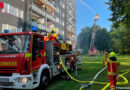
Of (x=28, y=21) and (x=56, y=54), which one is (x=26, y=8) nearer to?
(x=28, y=21)

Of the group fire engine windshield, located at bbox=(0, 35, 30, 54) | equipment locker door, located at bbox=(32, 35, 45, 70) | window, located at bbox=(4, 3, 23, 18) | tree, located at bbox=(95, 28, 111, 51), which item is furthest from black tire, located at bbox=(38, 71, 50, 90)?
tree, located at bbox=(95, 28, 111, 51)

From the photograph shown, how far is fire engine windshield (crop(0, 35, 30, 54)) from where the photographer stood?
4.58 meters

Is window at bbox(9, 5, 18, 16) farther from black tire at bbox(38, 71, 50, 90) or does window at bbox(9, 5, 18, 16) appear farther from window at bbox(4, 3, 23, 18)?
black tire at bbox(38, 71, 50, 90)

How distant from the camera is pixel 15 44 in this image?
470cm

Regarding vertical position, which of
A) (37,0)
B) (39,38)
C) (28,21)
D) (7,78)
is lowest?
(7,78)

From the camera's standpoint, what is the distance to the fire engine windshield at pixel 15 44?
4.58m

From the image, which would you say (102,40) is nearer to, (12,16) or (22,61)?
(12,16)

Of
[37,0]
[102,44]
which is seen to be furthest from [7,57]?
[102,44]

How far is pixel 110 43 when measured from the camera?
63.7 meters

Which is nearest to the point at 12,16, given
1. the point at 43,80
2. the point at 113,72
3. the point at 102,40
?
the point at 43,80

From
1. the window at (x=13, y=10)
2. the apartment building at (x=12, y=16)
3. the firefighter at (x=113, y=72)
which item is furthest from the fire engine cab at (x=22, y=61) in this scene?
the window at (x=13, y=10)

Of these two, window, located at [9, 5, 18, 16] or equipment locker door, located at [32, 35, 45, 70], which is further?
window, located at [9, 5, 18, 16]

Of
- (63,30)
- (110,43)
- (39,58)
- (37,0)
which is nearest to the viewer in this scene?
(39,58)

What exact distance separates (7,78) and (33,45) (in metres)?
1.48
